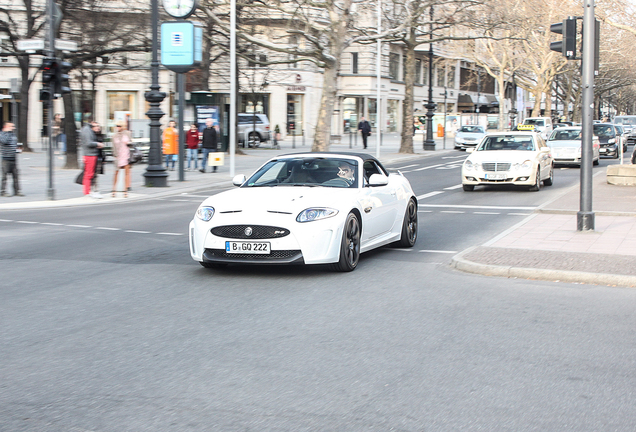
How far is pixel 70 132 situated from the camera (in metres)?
28.7

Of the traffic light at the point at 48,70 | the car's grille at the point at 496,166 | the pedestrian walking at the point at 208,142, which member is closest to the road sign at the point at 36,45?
Answer: the traffic light at the point at 48,70

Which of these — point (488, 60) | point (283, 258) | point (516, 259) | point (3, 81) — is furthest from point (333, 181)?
point (488, 60)

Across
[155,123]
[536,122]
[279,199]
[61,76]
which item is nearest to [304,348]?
[279,199]

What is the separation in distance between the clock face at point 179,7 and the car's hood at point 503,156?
372 inches

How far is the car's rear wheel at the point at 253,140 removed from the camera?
155 ft

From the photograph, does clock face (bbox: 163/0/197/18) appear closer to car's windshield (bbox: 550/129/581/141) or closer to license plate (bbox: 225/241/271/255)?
car's windshield (bbox: 550/129/581/141)

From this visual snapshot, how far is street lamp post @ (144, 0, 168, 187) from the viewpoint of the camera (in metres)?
22.0

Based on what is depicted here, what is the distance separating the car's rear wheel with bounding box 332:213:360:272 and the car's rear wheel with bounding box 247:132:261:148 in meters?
38.4

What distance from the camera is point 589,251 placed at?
10328 mm

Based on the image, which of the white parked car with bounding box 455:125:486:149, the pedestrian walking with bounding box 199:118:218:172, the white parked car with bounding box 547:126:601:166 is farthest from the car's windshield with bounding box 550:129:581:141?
the white parked car with bounding box 455:125:486:149

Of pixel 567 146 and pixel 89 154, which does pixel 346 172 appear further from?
pixel 567 146

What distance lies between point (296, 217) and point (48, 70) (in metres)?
12.5

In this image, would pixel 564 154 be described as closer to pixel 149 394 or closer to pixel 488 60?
pixel 149 394

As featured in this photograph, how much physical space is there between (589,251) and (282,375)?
250 inches
